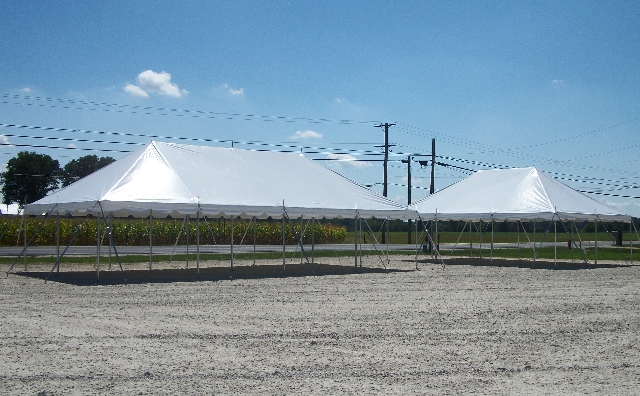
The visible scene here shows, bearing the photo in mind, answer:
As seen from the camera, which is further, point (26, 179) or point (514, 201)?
point (26, 179)

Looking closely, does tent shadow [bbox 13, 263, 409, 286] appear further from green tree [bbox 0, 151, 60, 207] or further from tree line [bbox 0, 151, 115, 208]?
green tree [bbox 0, 151, 60, 207]

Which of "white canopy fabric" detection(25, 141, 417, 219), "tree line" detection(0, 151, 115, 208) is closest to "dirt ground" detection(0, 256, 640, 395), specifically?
"white canopy fabric" detection(25, 141, 417, 219)

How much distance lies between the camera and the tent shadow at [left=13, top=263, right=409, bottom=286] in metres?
15.8

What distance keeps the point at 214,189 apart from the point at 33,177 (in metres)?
52.3

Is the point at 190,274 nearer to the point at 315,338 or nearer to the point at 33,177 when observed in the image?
the point at 315,338

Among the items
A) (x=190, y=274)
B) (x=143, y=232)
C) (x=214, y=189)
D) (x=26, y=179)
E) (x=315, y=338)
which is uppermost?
(x=26, y=179)

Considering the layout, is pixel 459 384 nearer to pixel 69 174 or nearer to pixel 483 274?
pixel 483 274

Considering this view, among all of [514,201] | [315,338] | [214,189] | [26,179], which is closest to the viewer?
[315,338]

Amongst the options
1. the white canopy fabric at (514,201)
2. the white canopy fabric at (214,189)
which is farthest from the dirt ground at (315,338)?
the white canopy fabric at (514,201)

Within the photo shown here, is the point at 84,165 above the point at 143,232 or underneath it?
above

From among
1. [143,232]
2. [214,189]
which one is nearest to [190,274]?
[214,189]

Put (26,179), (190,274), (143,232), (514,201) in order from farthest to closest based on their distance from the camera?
(26,179) < (143,232) < (514,201) < (190,274)

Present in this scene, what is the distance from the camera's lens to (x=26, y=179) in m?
63.3

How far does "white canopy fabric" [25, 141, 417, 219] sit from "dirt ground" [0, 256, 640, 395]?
1.81 m
